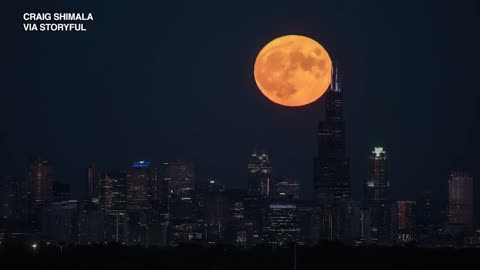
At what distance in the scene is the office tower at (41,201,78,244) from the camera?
167125 millimetres

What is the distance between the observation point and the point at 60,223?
17312 centimetres

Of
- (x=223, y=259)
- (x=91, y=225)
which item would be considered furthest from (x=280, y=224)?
(x=223, y=259)

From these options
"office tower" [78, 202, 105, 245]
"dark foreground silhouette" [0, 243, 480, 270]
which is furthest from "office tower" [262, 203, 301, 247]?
"dark foreground silhouette" [0, 243, 480, 270]

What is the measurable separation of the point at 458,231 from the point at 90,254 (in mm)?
100873

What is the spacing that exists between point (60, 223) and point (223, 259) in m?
91.1

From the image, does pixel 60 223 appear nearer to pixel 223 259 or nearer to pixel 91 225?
pixel 91 225

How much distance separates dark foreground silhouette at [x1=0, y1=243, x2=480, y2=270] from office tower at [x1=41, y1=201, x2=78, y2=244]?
226ft

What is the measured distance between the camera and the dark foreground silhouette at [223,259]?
74312mm

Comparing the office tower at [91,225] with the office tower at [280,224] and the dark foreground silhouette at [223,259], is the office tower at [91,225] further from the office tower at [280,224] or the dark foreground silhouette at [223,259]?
the dark foreground silhouette at [223,259]

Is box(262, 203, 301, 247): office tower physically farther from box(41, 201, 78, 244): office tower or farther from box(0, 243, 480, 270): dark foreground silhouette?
A: box(0, 243, 480, 270): dark foreground silhouette

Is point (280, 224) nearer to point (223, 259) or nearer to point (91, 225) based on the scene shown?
point (91, 225)

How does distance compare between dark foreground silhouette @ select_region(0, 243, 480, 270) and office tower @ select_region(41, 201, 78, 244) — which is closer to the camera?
dark foreground silhouette @ select_region(0, 243, 480, 270)

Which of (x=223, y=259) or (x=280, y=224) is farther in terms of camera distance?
(x=280, y=224)

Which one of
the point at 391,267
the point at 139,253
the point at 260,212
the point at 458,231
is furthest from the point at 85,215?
the point at 391,267
